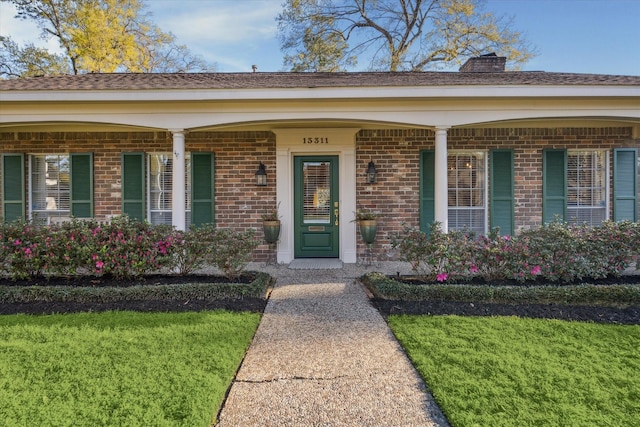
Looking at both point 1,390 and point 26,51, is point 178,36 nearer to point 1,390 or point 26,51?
point 26,51

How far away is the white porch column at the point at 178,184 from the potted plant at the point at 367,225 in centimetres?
306

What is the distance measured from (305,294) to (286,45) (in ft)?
49.5

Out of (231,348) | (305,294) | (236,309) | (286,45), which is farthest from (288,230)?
(286,45)

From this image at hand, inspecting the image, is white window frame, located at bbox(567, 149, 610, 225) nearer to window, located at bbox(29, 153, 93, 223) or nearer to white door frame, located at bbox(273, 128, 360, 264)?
white door frame, located at bbox(273, 128, 360, 264)

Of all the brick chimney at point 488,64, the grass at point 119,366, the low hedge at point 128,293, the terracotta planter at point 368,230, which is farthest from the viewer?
the brick chimney at point 488,64

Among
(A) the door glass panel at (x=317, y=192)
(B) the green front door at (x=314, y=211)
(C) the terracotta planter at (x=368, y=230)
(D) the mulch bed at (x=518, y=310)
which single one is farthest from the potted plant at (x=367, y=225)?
(D) the mulch bed at (x=518, y=310)

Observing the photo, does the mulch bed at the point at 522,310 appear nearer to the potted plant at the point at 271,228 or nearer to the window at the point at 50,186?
the potted plant at the point at 271,228

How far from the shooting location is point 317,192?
23.7 ft

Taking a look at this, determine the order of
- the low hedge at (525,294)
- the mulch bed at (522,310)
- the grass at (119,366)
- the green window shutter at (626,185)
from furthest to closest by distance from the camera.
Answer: the green window shutter at (626,185), the low hedge at (525,294), the mulch bed at (522,310), the grass at (119,366)

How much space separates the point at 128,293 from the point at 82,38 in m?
15.6

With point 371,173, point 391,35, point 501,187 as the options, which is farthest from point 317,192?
point 391,35

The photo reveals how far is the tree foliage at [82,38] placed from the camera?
50.8 ft

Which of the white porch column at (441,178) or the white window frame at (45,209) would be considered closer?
the white porch column at (441,178)

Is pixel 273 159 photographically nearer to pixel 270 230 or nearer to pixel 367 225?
pixel 270 230
